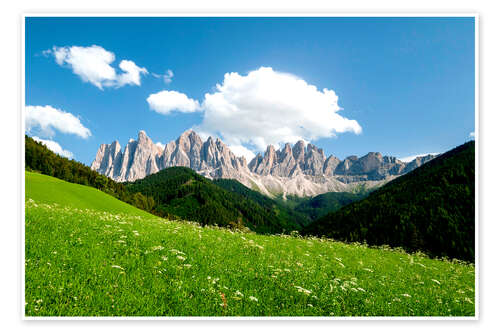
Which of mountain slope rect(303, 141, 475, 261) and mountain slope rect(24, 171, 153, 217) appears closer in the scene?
mountain slope rect(24, 171, 153, 217)

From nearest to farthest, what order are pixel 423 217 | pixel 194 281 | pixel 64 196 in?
pixel 194 281
pixel 64 196
pixel 423 217

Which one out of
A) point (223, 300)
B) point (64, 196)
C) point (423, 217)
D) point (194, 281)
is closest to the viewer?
point (223, 300)

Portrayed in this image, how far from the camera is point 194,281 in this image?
6.39m

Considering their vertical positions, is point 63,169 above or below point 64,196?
above

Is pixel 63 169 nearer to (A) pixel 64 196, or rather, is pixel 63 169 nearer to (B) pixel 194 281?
(A) pixel 64 196

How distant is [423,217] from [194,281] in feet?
399

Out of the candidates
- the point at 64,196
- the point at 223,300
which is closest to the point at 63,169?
the point at 64,196

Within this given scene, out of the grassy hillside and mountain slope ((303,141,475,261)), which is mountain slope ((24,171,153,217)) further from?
mountain slope ((303,141,475,261))

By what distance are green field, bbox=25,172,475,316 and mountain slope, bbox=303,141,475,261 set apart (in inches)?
3015

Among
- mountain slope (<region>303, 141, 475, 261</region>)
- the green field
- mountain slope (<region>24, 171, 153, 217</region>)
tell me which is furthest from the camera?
mountain slope (<region>303, 141, 475, 261</region>)

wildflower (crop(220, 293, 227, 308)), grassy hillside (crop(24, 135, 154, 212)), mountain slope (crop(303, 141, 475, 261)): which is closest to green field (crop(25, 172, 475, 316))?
wildflower (crop(220, 293, 227, 308))

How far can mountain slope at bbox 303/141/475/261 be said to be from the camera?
8356 centimetres

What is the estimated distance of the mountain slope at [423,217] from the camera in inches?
3290
